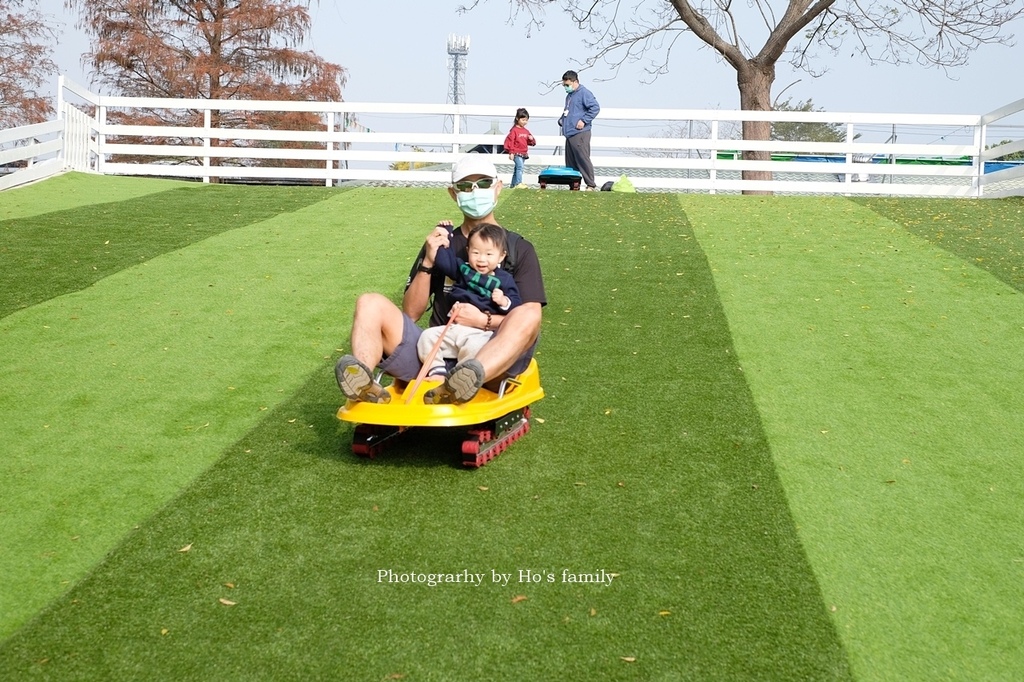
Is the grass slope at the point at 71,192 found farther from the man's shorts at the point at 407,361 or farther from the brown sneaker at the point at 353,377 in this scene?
the brown sneaker at the point at 353,377

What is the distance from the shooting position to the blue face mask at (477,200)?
542cm

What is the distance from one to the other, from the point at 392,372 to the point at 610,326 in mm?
3040

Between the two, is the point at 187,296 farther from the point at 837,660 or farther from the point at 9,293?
the point at 837,660

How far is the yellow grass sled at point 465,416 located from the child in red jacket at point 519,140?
12.3 meters

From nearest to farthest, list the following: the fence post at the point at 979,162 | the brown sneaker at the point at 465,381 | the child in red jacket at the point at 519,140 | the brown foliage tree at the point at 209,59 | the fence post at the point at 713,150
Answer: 1. the brown sneaker at the point at 465,381
2. the child in red jacket at the point at 519,140
3. the fence post at the point at 979,162
4. the fence post at the point at 713,150
5. the brown foliage tree at the point at 209,59

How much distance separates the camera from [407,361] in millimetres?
5223

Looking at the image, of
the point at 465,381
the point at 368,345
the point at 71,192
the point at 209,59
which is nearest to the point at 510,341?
the point at 465,381

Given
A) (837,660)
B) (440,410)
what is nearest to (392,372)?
(440,410)

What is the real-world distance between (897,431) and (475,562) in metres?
2.76

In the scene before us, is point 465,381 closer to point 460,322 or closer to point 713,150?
point 460,322

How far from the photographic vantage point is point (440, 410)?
480 cm

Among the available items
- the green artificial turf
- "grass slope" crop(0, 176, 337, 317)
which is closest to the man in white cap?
"grass slope" crop(0, 176, 337, 317)

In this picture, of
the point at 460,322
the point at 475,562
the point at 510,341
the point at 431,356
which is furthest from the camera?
the point at 460,322

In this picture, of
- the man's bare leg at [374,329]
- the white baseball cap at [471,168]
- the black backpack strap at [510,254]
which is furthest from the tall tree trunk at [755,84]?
the man's bare leg at [374,329]
